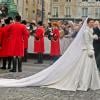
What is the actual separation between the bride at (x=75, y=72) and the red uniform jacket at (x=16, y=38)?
3.56 m

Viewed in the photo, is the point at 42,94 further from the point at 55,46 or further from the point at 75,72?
the point at 55,46

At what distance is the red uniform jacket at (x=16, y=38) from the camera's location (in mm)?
15906

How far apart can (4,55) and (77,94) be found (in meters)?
5.96

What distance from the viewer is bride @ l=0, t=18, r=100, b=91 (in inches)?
477

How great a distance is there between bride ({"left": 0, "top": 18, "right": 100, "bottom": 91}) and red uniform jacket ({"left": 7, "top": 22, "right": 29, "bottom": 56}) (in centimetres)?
356

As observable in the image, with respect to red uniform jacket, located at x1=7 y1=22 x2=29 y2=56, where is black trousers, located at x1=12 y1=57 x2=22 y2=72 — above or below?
below

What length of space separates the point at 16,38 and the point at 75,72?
4349 mm

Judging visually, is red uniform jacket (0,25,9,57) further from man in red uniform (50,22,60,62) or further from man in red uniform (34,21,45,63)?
man in red uniform (50,22,60,62)

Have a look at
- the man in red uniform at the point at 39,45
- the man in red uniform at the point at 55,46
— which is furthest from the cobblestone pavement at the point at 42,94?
the man in red uniform at the point at 55,46

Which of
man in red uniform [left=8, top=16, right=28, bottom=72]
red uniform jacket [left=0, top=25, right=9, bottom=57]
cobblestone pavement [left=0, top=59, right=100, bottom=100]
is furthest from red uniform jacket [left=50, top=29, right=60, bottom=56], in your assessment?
cobblestone pavement [left=0, top=59, right=100, bottom=100]

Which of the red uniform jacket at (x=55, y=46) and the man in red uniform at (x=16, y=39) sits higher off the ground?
the man in red uniform at (x=16, y=39)

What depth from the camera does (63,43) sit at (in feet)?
73.3

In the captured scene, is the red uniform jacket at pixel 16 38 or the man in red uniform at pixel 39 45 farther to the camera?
the man in red uniform at pixel 39 45

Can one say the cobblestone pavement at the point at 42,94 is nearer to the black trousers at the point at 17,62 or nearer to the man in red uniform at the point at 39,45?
the black trousers at the point at 17,62
